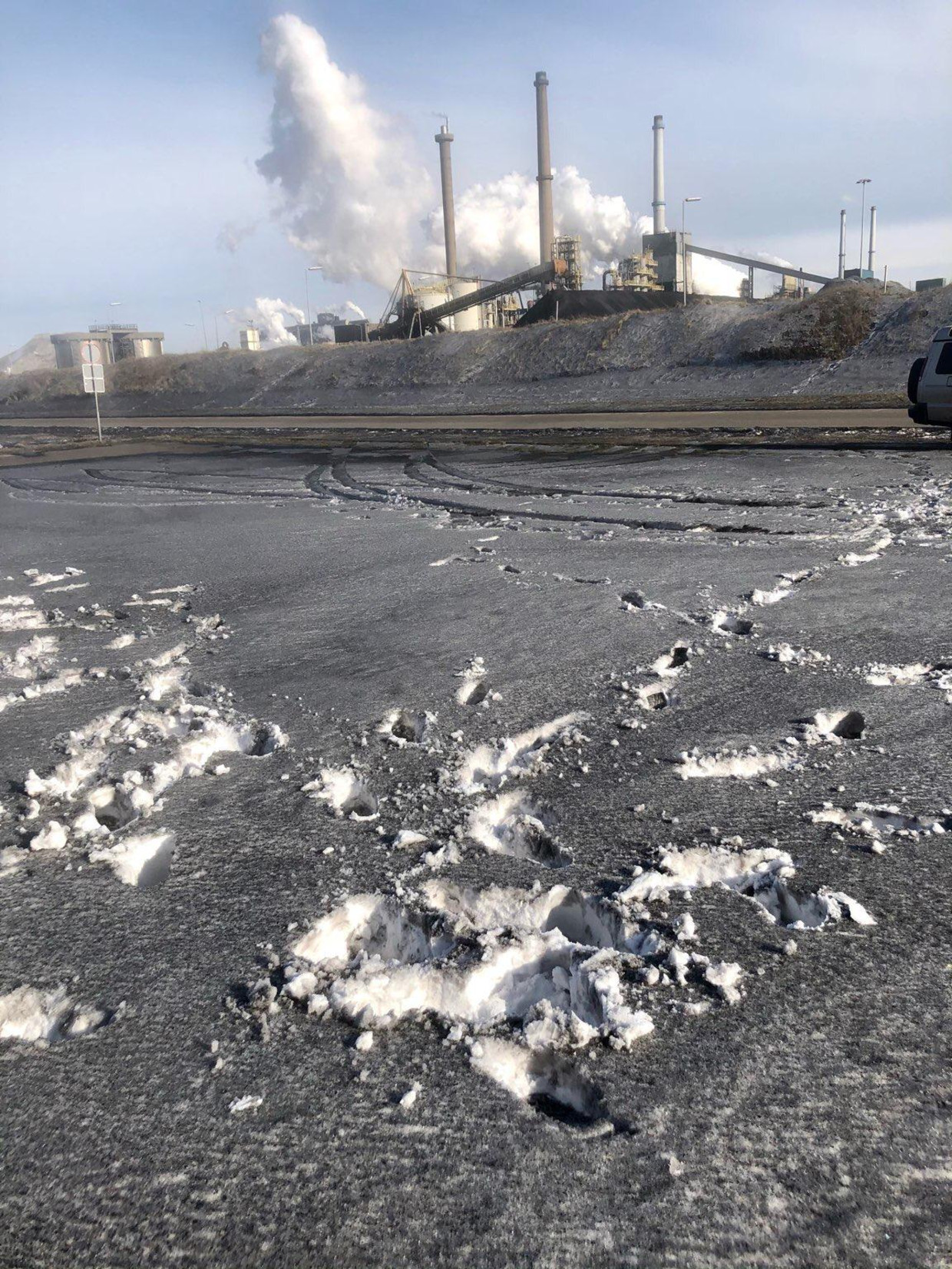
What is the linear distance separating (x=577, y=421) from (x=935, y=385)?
1071 cm

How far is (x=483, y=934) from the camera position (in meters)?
2.54

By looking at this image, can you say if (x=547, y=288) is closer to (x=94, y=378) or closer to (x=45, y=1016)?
(x=94, y=378)

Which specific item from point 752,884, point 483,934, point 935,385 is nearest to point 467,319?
point 935,385

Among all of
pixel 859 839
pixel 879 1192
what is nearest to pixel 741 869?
pixel 859 839

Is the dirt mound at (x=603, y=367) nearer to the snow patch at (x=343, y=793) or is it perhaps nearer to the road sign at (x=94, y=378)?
the road sign at (x=94, y=378)

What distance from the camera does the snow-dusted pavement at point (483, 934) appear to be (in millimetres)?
1747

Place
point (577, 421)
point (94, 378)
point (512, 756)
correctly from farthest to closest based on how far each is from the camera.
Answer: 1. point (94, 378)
2. point (577, 421)
3. point (512, 756)

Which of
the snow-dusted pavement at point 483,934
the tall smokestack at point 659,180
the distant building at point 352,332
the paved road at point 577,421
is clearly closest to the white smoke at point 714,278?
the tall smokestack at point 659,180

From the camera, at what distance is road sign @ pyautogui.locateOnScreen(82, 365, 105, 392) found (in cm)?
2480

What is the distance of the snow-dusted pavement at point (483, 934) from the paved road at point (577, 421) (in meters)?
14.5

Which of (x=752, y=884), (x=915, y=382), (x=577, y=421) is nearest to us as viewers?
(x=752, y=884)

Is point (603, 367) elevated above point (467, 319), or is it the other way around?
point (467, 319)

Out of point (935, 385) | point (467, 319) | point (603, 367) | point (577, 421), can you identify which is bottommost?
point (577, 421)

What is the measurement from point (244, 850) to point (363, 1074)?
1.13 m
